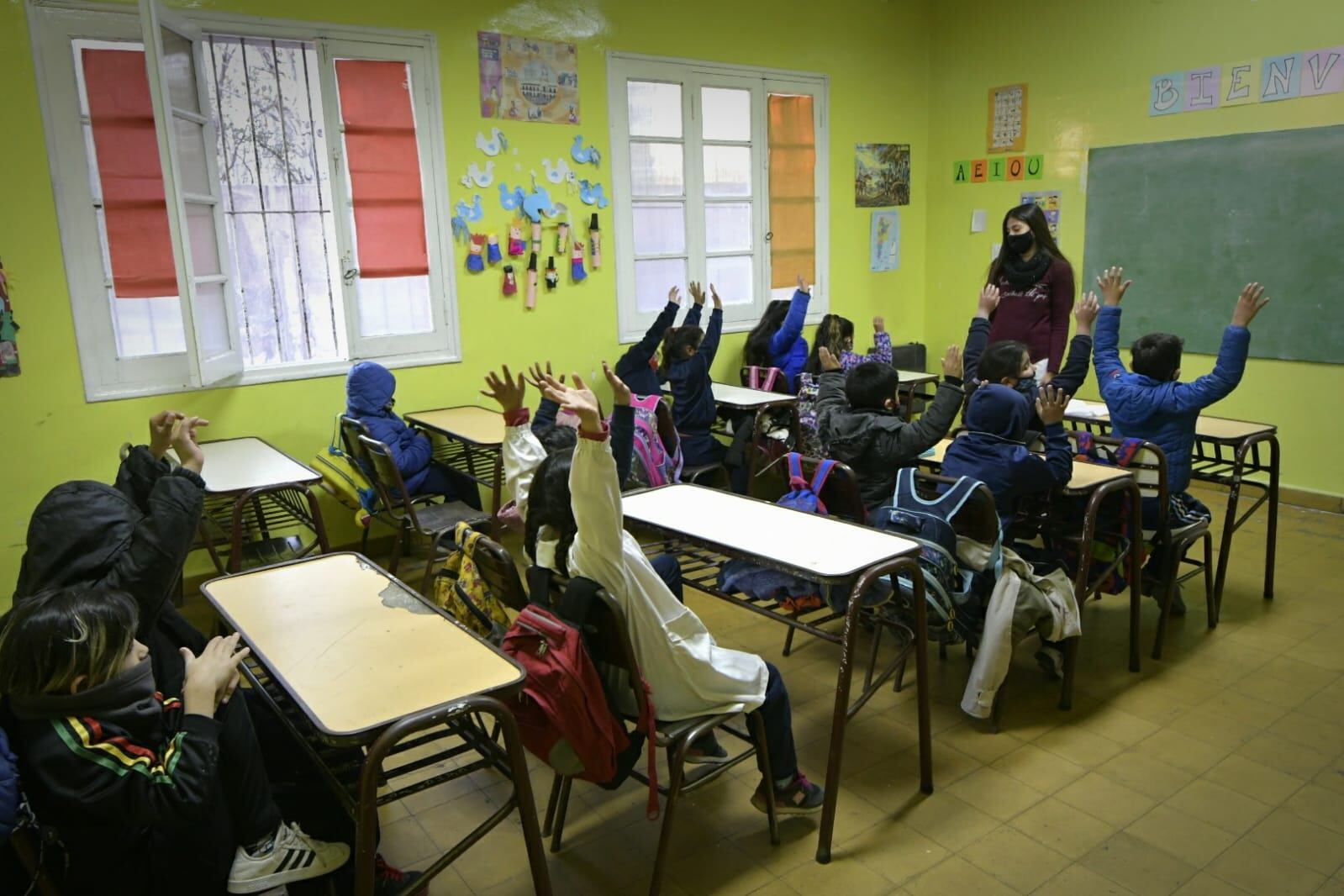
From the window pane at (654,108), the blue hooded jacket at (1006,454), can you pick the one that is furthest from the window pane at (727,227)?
the blue hooded jacket at (1006,454)

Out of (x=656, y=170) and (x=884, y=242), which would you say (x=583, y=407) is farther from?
(x=884, y=242)

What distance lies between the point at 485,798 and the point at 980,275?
4756mm

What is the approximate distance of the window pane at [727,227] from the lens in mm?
5341

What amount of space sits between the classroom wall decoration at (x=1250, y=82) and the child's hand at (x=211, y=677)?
5079 mm

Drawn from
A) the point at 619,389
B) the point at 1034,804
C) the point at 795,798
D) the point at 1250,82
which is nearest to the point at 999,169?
the point at 1250,82

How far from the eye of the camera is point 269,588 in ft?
6.61

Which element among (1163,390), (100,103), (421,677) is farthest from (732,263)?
(421,677)

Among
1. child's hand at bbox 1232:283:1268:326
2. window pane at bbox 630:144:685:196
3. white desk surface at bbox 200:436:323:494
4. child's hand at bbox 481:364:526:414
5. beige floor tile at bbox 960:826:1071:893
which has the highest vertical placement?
window pane at bbox 630:144:685:196

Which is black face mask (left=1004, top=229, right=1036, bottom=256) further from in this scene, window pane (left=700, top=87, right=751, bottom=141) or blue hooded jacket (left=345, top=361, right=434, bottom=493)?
blue hooded jacket (left=345, top=361, right=434, bottom=493)

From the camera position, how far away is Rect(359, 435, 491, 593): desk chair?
3336 millimetres

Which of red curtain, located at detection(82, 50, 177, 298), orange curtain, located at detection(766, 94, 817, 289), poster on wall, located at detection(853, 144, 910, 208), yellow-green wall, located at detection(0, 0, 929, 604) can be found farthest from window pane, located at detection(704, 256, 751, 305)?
red curtain, located at detection(82, 50, 177, 298)

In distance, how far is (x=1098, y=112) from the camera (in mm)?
5219

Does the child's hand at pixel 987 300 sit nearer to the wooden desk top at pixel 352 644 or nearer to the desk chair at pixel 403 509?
the desk chair at pixel 403 509

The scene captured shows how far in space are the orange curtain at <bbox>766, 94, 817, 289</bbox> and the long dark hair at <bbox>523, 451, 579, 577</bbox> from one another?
155 inches
